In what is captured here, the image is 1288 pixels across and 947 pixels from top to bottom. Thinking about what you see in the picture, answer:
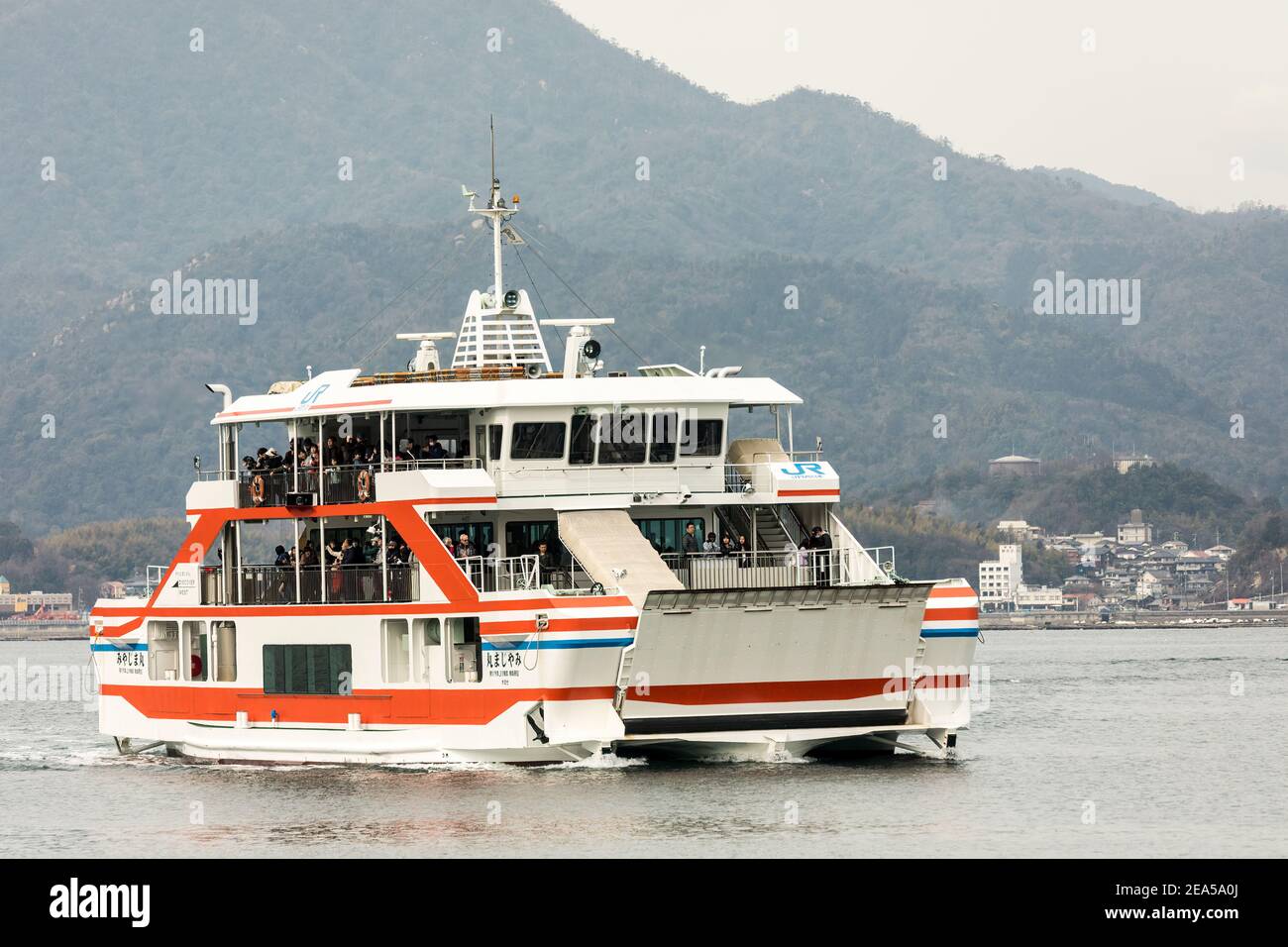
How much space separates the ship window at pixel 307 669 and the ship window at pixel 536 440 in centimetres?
446

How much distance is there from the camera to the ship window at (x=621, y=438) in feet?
132

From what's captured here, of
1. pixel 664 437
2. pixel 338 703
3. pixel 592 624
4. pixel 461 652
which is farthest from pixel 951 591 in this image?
pixel 338 703

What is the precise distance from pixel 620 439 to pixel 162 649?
1055 centimetres

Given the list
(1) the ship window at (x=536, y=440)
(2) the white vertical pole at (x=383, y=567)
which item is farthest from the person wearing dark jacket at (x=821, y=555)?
(2) the white vertical pole at (x=383, y=567)

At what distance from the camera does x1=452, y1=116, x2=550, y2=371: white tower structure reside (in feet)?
144

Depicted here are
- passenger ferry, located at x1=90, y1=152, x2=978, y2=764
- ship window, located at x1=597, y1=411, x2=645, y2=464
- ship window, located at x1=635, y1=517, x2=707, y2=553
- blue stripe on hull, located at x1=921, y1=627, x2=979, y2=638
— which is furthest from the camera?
ship window, located at x1=635, y1=517, x2=707, y2=553

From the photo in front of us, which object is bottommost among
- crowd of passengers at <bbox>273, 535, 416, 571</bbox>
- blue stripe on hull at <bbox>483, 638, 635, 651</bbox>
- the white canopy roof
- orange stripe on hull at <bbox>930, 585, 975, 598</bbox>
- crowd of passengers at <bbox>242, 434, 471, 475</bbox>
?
blue stripe on hull at <bbox>483, 638, 635, 651</bbox>

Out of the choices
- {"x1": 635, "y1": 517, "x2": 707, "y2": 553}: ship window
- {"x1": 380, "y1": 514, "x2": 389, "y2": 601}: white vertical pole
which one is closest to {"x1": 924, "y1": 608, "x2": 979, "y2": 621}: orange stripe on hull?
{"x1": 635, "y1": 517, "x2": 707, "y2": 553}: ship window

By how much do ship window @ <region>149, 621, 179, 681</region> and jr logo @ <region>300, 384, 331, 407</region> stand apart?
18.2 ft

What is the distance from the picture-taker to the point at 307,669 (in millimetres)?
40750

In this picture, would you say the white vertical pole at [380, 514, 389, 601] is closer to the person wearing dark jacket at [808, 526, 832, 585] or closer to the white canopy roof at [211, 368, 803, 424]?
the white canopy roof at [211, 368, 803, 424]

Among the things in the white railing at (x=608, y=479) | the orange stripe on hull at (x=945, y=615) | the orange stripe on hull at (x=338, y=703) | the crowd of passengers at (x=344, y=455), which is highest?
the crowd of passengers at (x=344, y=455)

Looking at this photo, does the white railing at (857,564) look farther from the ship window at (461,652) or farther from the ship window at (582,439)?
the ship window at (461,652)
